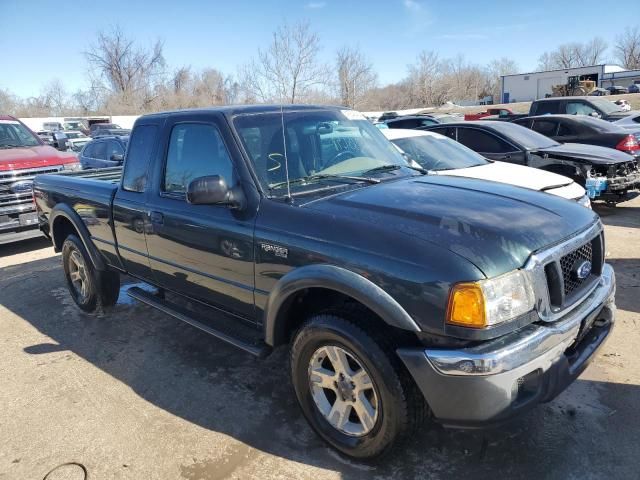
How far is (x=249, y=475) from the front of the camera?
278cm

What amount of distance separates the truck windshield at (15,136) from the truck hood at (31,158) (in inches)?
8.9

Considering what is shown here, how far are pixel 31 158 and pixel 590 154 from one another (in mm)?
9091

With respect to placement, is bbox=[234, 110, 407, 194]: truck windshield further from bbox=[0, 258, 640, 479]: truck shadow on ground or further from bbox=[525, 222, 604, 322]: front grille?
bbox=[0, 258, 640, 479]: truck shadow on ground

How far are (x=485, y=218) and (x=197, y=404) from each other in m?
2.29

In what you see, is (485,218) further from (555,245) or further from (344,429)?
(344,429)

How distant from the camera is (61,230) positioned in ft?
18.2

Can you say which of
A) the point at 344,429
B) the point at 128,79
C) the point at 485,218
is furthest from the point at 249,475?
the point at 128,79

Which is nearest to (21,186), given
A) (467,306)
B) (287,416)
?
(287,416)

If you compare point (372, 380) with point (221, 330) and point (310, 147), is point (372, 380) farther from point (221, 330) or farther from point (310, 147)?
point (310, 147)

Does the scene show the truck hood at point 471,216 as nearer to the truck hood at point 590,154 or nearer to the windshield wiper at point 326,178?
the windshield wiper at point 326,178

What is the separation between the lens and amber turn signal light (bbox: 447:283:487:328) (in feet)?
7.37

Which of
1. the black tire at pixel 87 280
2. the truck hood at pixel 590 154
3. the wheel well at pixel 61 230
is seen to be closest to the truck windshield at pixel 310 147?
the black tire at pixel 87 280

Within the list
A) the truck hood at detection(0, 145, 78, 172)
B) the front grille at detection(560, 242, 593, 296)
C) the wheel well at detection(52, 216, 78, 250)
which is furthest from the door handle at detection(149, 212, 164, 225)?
the truck hood at detection(0, 145, 78, 172)

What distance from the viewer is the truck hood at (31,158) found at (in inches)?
314
